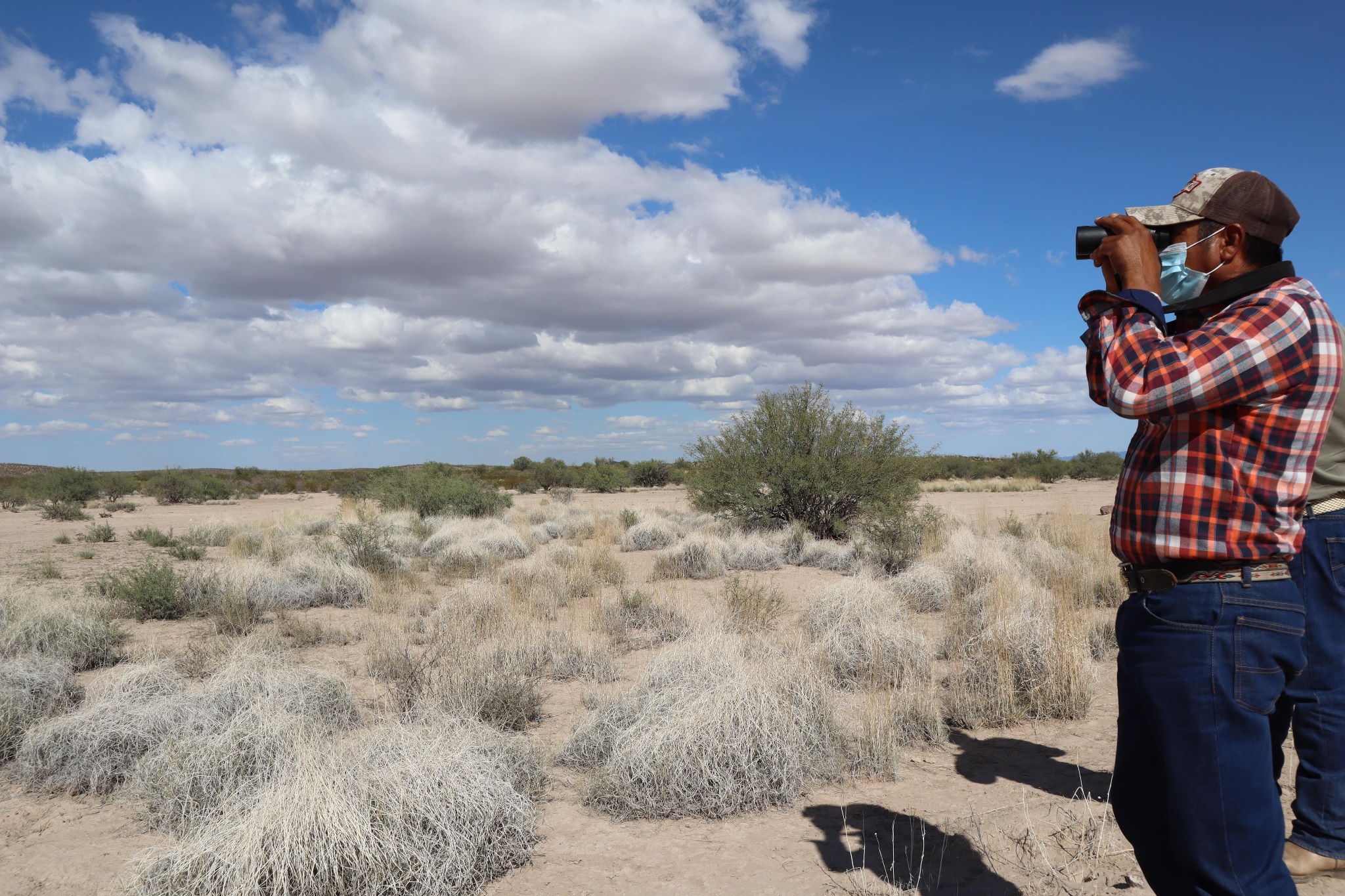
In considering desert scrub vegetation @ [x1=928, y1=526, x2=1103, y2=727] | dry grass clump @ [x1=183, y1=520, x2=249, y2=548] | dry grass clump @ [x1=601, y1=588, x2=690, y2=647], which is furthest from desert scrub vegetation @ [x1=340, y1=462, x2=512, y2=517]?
desert scrub vegetation @ [x1=928, y1=526, x2=1103, y2=727]

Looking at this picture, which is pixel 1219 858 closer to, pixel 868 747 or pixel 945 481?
pixel 868 747

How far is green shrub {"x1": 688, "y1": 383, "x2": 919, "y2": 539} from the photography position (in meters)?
14.7

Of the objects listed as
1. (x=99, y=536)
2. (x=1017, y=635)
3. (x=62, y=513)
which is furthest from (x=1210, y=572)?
(x=62, y=513)

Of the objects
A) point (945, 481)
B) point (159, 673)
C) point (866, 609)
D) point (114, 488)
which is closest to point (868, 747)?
point (866, 609)

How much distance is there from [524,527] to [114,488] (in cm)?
2484

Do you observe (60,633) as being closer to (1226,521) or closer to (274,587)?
(274,587)

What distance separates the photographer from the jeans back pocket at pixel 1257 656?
1787 millimetres

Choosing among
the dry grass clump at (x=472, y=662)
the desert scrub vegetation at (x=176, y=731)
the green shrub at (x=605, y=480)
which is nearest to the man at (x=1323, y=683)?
the dry grass clump at (x=472, y=662)

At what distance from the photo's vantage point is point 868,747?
4.81 m

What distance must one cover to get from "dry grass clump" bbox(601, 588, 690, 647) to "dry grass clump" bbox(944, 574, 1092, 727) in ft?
8.35

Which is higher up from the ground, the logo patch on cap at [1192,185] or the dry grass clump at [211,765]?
the logo patch on cap at [1192,185]

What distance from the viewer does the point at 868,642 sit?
6.75m

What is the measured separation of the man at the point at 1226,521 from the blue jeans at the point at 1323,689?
115cm

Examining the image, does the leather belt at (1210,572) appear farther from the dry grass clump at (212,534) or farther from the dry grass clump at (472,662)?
the dry grass clump at (212,534)
